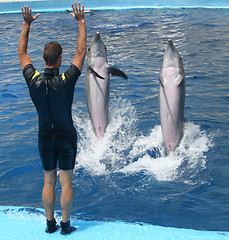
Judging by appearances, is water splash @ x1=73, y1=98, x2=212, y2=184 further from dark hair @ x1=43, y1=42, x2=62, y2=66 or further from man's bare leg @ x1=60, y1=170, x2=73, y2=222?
dark hair @ x1=43, y1=42, x2=62, y2=66

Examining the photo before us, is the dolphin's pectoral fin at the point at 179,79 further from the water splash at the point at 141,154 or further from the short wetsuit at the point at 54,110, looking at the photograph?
the short wetsuit at the point at 54,110

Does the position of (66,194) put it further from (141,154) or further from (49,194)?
(141,154)

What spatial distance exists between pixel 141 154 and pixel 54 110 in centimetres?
270

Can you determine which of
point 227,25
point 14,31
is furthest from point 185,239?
point 14,31

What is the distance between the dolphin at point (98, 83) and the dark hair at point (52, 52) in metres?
1.71

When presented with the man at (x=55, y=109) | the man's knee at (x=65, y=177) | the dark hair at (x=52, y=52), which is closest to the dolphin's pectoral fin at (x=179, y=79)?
the man at (x=55, y=109)

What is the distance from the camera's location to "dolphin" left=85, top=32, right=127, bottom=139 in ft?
17.1

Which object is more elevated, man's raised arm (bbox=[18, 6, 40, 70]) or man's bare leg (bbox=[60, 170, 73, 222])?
man's raised arm (bbox=[18, 6, 40, 70])

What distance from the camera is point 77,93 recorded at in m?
9.52

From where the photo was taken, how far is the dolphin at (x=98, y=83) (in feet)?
17.1

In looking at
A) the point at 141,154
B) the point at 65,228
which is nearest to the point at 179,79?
the point at 141,154

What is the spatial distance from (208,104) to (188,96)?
69 cm

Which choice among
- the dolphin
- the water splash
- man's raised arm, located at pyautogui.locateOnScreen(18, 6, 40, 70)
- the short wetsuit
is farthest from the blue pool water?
man's raised arm, located at pyautogui.locateOnScreen(18, 6, 40, 70)

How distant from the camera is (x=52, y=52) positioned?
3.38 m
